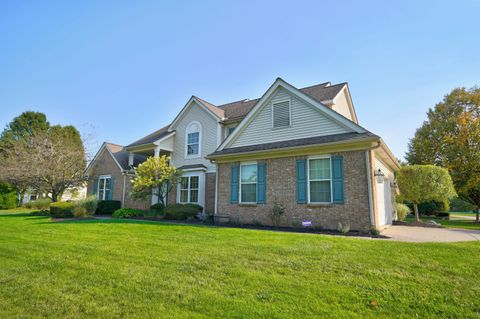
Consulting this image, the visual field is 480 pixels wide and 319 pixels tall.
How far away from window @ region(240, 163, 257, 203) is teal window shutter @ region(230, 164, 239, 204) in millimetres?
264

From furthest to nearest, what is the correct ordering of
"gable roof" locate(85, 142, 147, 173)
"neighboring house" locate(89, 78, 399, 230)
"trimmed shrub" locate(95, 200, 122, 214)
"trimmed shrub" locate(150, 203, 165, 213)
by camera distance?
"gable roof" locate(85, 142, 147, 173) < "trimmed shrub" locate(95, 200, 122, 214) < "trimmed shrub" locate(150, 203, 165, 213) < "neighboring house" locate(89, 78, 399, 230)

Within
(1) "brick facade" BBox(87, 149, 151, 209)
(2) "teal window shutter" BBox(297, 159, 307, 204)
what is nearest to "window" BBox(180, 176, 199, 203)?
(1) "brick facade" BBox(87, 149, 151, 209)

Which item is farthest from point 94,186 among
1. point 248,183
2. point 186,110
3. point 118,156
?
point 248,183

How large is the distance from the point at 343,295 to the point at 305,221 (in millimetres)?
6662

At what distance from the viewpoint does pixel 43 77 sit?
13.6m

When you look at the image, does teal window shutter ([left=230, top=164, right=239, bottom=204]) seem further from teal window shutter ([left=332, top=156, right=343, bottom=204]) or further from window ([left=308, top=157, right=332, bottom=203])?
teal window shutter ([left=332, top=156, right=343, bottom=204])

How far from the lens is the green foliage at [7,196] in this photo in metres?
28.0

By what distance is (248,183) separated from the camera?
12516 mm

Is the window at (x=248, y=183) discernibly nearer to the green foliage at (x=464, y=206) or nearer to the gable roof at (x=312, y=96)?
the gable roof at (x=312, y=96)

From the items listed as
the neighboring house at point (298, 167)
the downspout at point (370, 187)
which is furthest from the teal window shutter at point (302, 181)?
the downspout at point (370, 187)

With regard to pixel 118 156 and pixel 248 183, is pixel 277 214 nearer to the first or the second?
pixel 248 183

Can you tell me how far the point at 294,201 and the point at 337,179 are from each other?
204 centimetres

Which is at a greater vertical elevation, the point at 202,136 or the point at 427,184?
the point at 202,136

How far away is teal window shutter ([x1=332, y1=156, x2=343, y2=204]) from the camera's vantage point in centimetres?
983
